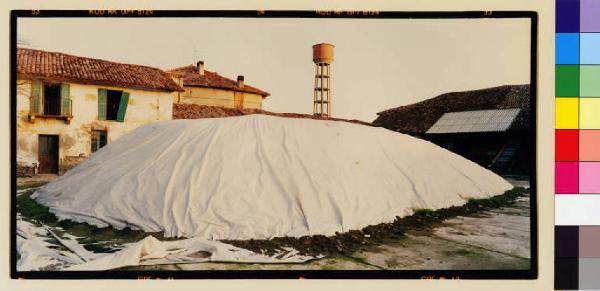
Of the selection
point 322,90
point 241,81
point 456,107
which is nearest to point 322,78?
point 322,90

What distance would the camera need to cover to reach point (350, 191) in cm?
512

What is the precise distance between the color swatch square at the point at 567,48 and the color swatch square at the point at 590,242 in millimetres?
1964

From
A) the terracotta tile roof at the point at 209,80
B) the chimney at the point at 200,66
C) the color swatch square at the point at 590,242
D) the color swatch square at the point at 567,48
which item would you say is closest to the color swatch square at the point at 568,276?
the color swatch square at the point at 590,242

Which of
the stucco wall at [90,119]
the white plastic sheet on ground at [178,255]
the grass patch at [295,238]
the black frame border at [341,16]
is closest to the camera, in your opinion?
the white plastic sheet on ground at [178,255]

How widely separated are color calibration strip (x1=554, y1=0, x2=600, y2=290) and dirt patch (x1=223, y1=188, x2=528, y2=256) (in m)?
0.56

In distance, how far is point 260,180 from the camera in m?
5.18

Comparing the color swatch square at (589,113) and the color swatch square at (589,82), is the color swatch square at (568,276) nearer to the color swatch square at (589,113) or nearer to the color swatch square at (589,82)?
the color swatch square at (589,113)

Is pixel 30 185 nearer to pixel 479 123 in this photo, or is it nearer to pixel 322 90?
pixel 322 90

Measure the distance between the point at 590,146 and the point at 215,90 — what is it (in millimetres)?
4596

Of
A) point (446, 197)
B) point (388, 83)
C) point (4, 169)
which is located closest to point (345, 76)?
point (388, 83)

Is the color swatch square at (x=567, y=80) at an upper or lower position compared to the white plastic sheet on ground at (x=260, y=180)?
upper

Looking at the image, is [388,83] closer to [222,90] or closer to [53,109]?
[222,90]

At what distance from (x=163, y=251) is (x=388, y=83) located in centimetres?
332

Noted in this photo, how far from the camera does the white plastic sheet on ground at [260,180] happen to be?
488 centimetres
